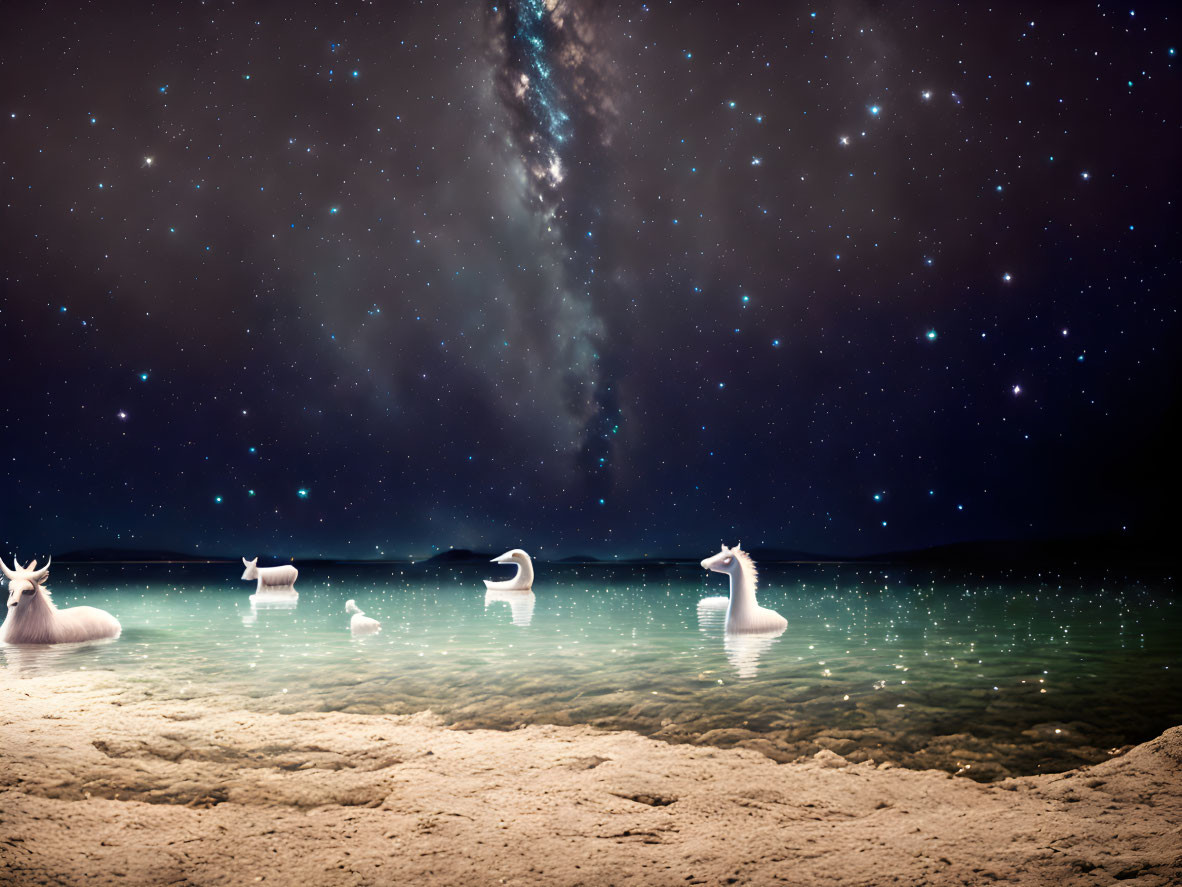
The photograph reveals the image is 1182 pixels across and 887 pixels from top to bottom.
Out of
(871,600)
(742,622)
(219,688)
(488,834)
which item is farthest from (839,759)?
(871,600)

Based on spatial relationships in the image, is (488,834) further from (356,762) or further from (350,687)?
(350,687)

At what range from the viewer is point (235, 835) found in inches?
171

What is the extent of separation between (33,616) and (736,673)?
42.4ft

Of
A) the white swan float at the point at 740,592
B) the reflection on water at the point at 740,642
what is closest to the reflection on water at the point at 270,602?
the reflection on water at the point at 740,642

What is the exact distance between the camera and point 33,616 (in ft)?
43.1

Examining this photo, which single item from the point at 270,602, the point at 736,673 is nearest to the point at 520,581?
the point at 270,602

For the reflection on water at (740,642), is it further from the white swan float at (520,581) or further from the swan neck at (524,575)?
the swan neck at (524,575)

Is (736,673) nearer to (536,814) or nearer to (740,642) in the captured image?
(740,642)

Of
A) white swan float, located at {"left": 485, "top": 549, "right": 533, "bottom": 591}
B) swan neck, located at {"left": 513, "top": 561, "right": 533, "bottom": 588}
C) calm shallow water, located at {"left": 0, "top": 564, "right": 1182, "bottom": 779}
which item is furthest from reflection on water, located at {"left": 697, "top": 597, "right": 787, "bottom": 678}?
swan neck, located at {"left": 513, "top": 561, "right": 533, "bottom": 588}

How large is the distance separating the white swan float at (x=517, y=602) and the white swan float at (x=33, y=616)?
9.50 m

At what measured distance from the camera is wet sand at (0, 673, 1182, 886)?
3.84 metres

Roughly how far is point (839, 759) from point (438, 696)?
203 inches

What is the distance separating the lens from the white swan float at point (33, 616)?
1274 centimetres

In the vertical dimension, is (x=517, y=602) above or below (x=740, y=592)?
below
